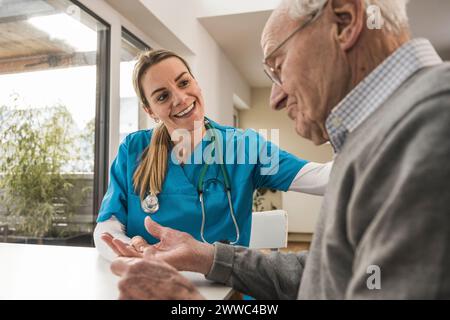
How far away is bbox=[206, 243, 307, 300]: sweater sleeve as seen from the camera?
2.58ft

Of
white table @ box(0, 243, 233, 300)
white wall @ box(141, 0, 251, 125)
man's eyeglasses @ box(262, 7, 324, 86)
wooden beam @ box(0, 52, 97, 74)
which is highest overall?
white wall @ box(141, 0, 251, 125)

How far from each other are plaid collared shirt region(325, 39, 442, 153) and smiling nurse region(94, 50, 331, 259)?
0.74 meters

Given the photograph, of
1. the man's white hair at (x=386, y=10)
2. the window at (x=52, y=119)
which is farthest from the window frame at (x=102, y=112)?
the man's white hair at (x=386, y=10)

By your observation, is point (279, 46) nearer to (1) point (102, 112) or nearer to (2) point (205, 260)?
(2) point (205, 260)

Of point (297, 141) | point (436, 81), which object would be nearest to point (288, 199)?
point (297, 141)

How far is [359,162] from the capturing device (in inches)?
18.5

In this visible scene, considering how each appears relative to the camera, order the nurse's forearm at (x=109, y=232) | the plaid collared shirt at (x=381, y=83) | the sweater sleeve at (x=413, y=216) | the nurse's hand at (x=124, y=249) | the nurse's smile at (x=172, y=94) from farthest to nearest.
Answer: the nurse's smile at (x=172, y=94) < the nurse's forearm at (x=109, y=232) < the nurse's hand at (x=124, y=249) < the plaid collared shirt at (x=381, y=83) < the sweater sleeve at (x=413, y=216)

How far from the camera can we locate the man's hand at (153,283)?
1.92 feet

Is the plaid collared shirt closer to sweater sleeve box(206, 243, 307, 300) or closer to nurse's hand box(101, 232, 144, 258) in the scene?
sweater sleeve box(206, 243, 307, 300)

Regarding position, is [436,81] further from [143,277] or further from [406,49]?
[143,277]

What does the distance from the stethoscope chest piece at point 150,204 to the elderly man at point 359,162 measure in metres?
0.44

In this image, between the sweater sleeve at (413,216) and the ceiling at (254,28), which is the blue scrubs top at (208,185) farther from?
the ceiling at (254,28)

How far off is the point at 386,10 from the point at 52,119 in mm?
1588

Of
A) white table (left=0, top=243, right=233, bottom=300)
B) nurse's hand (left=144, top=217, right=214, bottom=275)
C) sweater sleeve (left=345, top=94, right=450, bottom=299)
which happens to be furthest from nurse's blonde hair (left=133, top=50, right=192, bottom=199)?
sweater sleeve (left=345, top=94, right=450, bottom=299)
